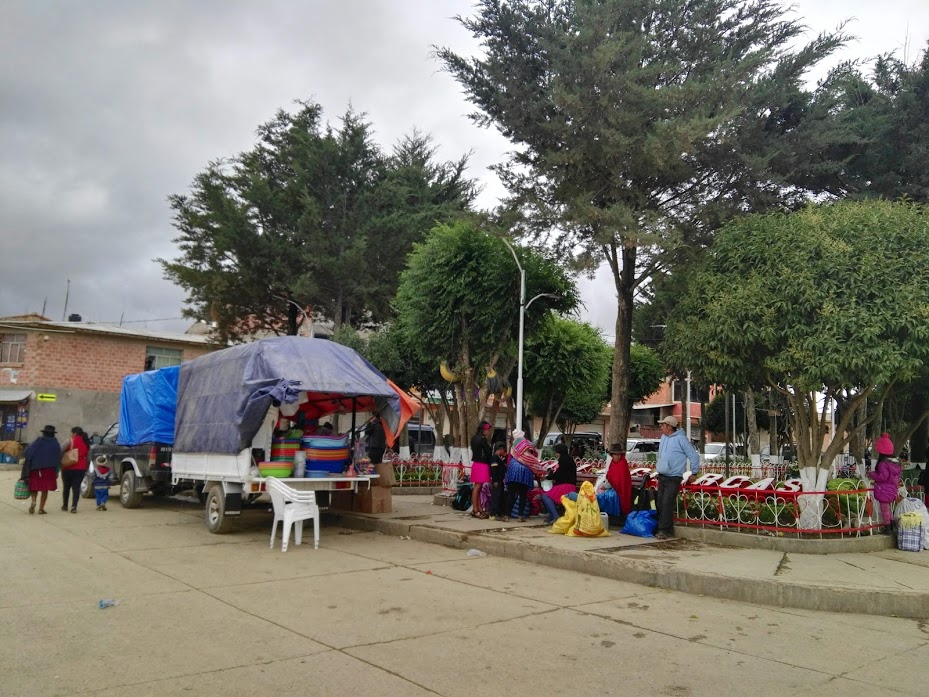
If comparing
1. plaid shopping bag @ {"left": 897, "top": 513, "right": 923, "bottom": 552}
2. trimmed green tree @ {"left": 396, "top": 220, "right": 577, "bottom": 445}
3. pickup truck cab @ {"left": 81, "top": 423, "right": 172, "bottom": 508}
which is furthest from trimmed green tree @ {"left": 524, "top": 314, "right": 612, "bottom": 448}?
plaid shopping bag @ {"left": 897, "top": 513, "right": 923, "bottom": 552}

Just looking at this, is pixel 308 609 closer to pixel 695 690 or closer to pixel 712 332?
pixel 695 690

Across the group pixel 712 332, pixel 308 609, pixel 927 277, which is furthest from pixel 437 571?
pixel 927 277

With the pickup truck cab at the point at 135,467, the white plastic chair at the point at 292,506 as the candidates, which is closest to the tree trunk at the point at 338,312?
the pickup truck cab at the point at 135,467

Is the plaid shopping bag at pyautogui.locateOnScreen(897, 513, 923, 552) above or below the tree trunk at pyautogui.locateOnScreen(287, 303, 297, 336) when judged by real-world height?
below

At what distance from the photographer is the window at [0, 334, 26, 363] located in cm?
3500

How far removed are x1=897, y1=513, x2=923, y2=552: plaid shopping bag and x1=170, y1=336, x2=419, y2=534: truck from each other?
26.2ft

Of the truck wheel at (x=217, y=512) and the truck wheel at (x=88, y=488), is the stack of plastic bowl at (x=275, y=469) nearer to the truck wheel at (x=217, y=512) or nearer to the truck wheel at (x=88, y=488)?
Result: the truck wheel at (x=217, y=512)

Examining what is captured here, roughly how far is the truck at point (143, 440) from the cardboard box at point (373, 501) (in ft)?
13.5

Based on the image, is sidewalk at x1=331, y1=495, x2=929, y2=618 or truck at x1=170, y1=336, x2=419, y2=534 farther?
truck at x1=170, y1=336, x2=419, y2=534

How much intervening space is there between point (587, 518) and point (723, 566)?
8.32 feet

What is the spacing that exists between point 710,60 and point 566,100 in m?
4.05

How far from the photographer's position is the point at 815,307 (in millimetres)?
11469

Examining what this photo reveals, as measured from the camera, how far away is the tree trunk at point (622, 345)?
18047 millimetres

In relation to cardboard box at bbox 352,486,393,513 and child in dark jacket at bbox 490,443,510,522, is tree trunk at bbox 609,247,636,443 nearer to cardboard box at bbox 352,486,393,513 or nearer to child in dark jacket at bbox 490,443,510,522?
child in dark jacket at bbox 490,443,510,522
